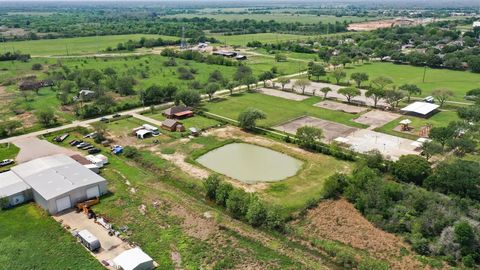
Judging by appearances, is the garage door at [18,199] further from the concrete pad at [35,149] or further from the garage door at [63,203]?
the concrete pad at [35,149]

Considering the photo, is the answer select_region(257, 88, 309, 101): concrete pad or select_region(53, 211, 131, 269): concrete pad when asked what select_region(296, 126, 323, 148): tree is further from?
select_region(53, 211, 131, 269): concrete pad

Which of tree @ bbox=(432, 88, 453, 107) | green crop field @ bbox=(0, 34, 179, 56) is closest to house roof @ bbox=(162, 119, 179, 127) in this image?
tree @ bbox=(432, 88, 453, 107)

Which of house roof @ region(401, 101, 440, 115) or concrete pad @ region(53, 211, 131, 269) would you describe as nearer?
concrete pad @ region(53, 211, 131, 269)

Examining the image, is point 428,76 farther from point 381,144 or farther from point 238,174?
point 238,174

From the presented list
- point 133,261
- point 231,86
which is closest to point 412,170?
point 133,261

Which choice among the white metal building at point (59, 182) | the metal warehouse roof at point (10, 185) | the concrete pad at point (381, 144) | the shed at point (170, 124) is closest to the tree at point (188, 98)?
the shed at point (170, 124)
